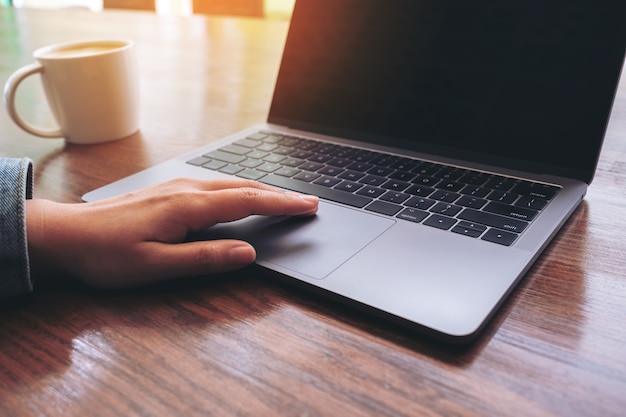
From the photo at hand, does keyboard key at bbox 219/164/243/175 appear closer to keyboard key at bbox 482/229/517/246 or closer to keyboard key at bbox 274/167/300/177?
keyboard key at bbox 274/167/300/177

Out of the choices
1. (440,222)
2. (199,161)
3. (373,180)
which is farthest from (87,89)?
(440,222)

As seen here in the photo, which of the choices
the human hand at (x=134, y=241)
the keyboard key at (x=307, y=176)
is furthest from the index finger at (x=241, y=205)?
the keyboard key at (x=307, y=176)

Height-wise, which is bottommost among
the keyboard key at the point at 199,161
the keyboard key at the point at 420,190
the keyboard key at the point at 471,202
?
the keyboard key at the point at 199,161

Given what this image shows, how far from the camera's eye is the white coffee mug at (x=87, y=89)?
79 cm

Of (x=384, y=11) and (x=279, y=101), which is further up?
(x=384, y=11)

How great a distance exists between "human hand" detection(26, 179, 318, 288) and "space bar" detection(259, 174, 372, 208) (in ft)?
0.41

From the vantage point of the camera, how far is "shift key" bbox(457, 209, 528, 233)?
522 mm

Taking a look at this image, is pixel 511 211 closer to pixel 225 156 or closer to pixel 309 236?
pixel 309 236

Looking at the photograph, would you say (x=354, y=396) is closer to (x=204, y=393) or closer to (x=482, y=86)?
(x=204, y=393)

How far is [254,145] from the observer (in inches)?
30.6

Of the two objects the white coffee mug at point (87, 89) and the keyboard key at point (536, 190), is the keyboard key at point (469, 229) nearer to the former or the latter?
the keyboard key at point (536, 190)

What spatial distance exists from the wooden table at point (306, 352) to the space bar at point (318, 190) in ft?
0.49

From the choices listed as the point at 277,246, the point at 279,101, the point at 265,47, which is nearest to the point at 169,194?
the point at 277,246

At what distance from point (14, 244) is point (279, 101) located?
483 millimetres
